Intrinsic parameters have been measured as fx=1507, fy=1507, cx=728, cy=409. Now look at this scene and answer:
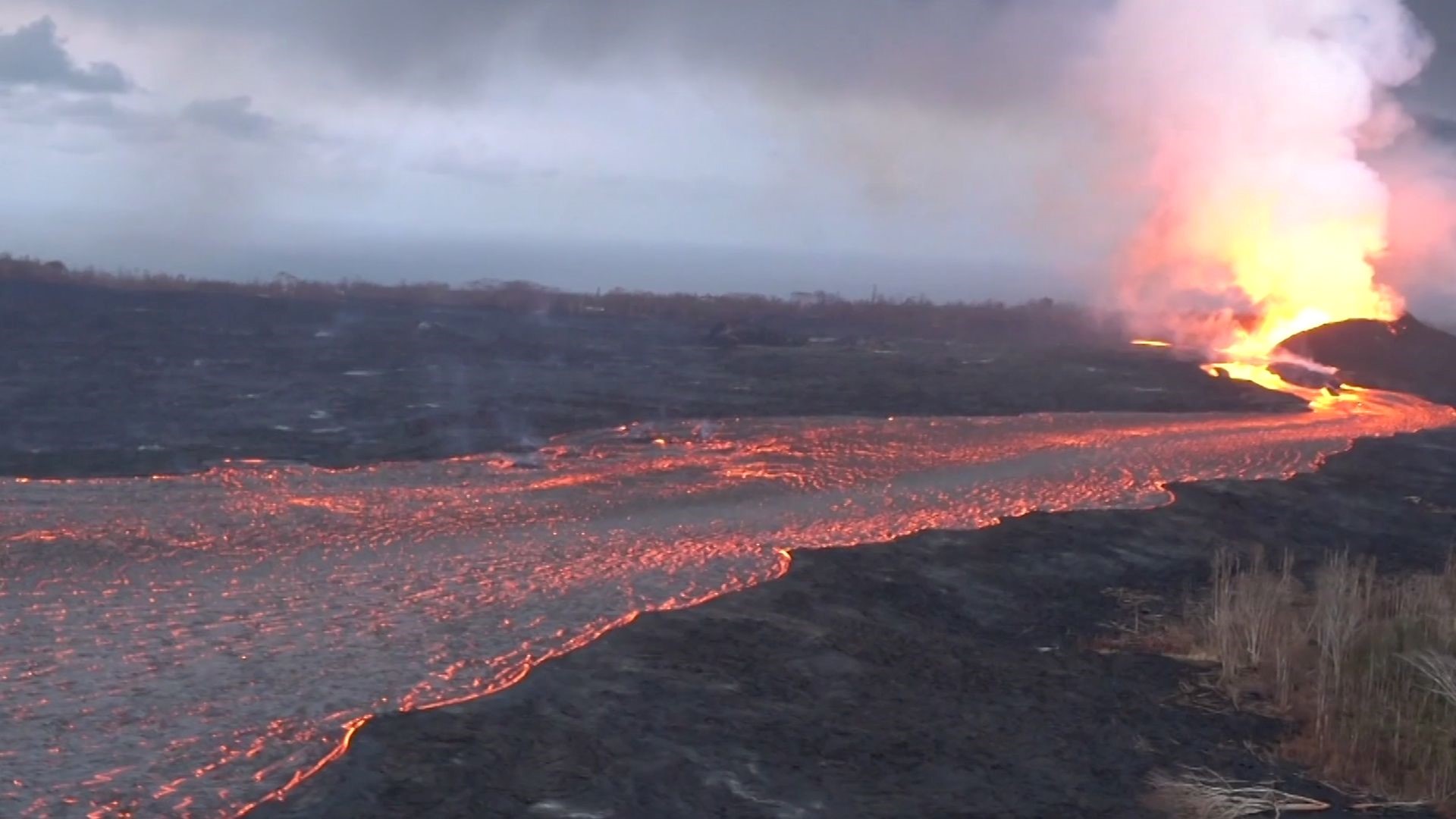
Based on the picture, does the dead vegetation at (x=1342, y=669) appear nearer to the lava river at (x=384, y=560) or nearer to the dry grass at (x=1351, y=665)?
the dry grass at (x=1351, y=665)

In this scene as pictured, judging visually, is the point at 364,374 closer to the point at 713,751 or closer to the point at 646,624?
the point at 646,624

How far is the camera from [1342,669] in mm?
12758

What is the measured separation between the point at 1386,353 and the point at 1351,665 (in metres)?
29.9

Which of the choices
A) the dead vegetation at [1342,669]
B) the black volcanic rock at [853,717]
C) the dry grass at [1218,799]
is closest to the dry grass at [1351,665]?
the dead vegetation at [1342,669]

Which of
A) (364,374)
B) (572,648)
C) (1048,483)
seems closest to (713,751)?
(572,648)

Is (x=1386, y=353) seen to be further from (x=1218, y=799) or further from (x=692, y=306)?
(x=1218, y=799)

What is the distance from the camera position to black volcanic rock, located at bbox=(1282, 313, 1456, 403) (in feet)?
124

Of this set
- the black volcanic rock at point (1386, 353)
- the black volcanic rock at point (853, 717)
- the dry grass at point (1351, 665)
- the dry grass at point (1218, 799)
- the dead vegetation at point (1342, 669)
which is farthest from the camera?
the black volcanic rock at point (1386, 353)

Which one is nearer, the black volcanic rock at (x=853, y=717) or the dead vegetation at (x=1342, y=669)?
the black volcanic rock at (x=853, y=717)

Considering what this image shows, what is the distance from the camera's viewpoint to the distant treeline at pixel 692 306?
44.0 meters

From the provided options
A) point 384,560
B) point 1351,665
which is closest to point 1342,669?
point 1351,665

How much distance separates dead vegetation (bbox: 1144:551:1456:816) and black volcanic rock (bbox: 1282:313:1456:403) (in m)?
23.5

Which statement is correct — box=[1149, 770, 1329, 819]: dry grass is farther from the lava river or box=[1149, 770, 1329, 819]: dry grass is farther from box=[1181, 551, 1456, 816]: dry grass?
the lava river

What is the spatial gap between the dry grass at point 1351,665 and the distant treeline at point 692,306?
30.0m
